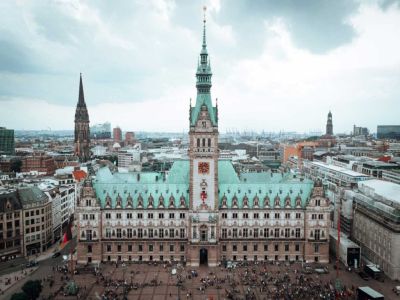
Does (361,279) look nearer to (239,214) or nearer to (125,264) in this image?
(239,214)

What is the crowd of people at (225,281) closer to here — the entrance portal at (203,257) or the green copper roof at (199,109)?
the entrance portal at (203,257)

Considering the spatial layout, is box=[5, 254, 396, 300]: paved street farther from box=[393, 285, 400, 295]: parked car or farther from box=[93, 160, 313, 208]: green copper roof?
box=[93, 160, 313, 208]: green copper roof

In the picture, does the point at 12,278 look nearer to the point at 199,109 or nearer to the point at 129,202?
the point at 129,202

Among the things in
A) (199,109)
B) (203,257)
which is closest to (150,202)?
(203,257)

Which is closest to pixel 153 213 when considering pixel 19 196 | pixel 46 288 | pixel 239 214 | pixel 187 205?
pixel 187 205

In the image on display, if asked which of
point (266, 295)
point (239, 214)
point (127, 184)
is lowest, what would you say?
point (266, 295)
